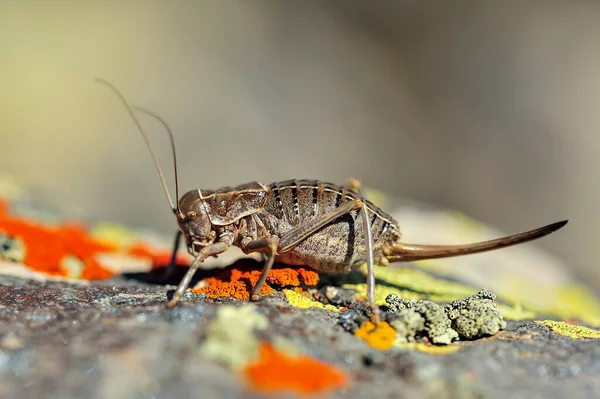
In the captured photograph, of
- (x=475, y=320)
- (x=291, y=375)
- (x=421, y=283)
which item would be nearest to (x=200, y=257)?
Answer: (x=291, y=375)

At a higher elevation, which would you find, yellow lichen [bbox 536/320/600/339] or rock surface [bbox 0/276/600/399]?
yellow lichen [bbox 536/320/600/339]

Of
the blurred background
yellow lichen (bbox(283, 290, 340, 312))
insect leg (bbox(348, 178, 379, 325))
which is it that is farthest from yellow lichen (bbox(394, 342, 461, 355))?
the blurred background

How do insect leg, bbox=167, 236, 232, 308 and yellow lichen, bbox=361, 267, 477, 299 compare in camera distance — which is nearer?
insect leg, bbox=167, 236, 232, 308

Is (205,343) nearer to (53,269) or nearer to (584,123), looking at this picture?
(53,269)

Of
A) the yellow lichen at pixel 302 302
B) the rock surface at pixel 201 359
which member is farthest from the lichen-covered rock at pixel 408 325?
the yellow lichen at pixel 302 302

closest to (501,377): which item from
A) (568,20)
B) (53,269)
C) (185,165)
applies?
(53,269)

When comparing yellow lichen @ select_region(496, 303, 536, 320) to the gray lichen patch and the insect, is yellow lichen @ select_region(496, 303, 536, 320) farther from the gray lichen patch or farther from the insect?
the gray lichen patch
